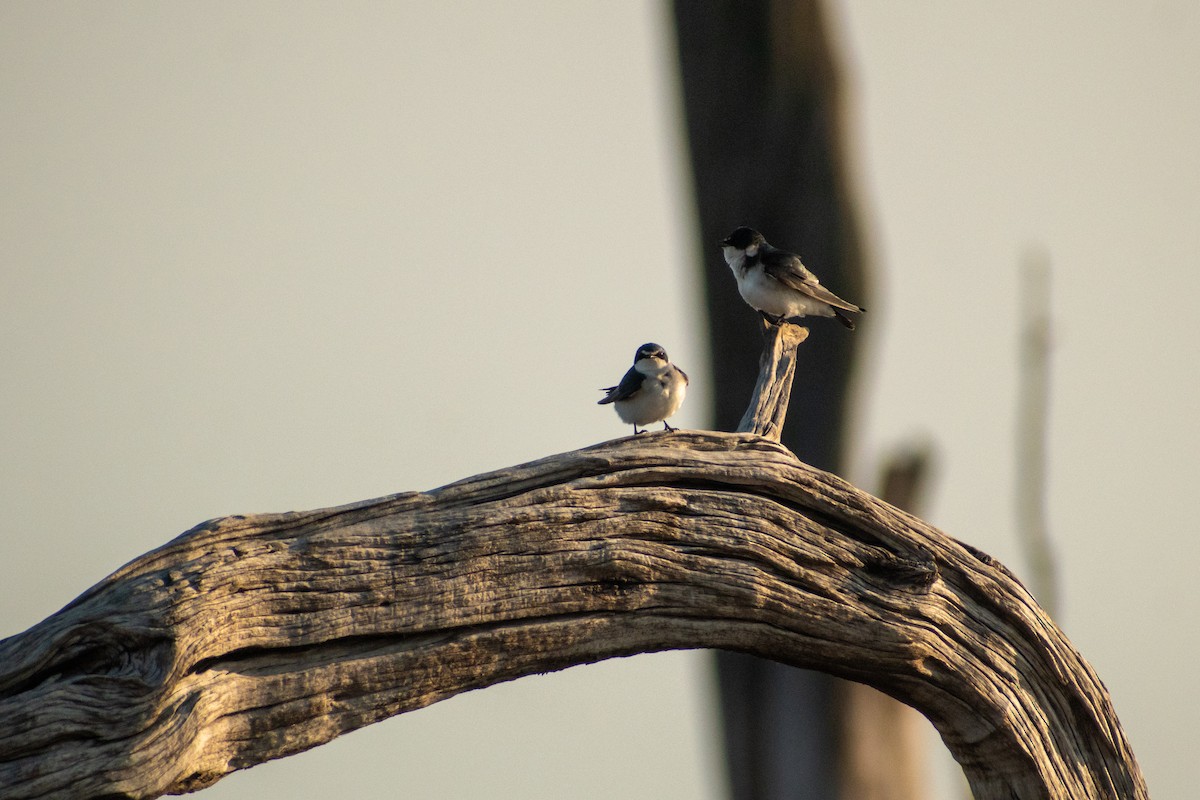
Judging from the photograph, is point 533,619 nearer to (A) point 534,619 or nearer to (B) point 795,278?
(A) point 534,619

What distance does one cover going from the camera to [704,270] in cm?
856

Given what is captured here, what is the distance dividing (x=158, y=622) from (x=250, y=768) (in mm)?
508

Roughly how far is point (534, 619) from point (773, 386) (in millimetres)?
1567

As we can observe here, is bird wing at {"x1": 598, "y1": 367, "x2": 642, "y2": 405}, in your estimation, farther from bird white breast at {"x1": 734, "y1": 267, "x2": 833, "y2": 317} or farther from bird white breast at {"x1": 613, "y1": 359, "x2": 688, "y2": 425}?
bird white breast at {"x1": 734, "y1": 267, "x2": 833, "y2": 317}

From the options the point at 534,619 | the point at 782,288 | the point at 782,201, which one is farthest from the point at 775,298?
the point at 534,619

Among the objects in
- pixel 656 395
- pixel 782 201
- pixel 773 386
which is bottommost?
pixel 773 386

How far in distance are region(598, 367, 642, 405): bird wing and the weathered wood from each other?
1.71m

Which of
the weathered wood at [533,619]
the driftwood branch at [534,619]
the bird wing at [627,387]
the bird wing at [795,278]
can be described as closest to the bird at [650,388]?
the bird wing at [627,387]

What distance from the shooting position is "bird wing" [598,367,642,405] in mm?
6090

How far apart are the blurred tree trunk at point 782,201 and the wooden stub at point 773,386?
3232mm

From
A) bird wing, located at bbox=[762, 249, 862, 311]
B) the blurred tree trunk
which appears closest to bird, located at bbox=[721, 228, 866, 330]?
bird wing, located at bbox=[762, 249, 862, 311]

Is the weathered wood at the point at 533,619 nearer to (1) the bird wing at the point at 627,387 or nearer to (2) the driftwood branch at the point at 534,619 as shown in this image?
(2) the driftwood branch at the point at 534,619

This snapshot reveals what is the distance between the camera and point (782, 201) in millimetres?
8438

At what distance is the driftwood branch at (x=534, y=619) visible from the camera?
3.26 meters
